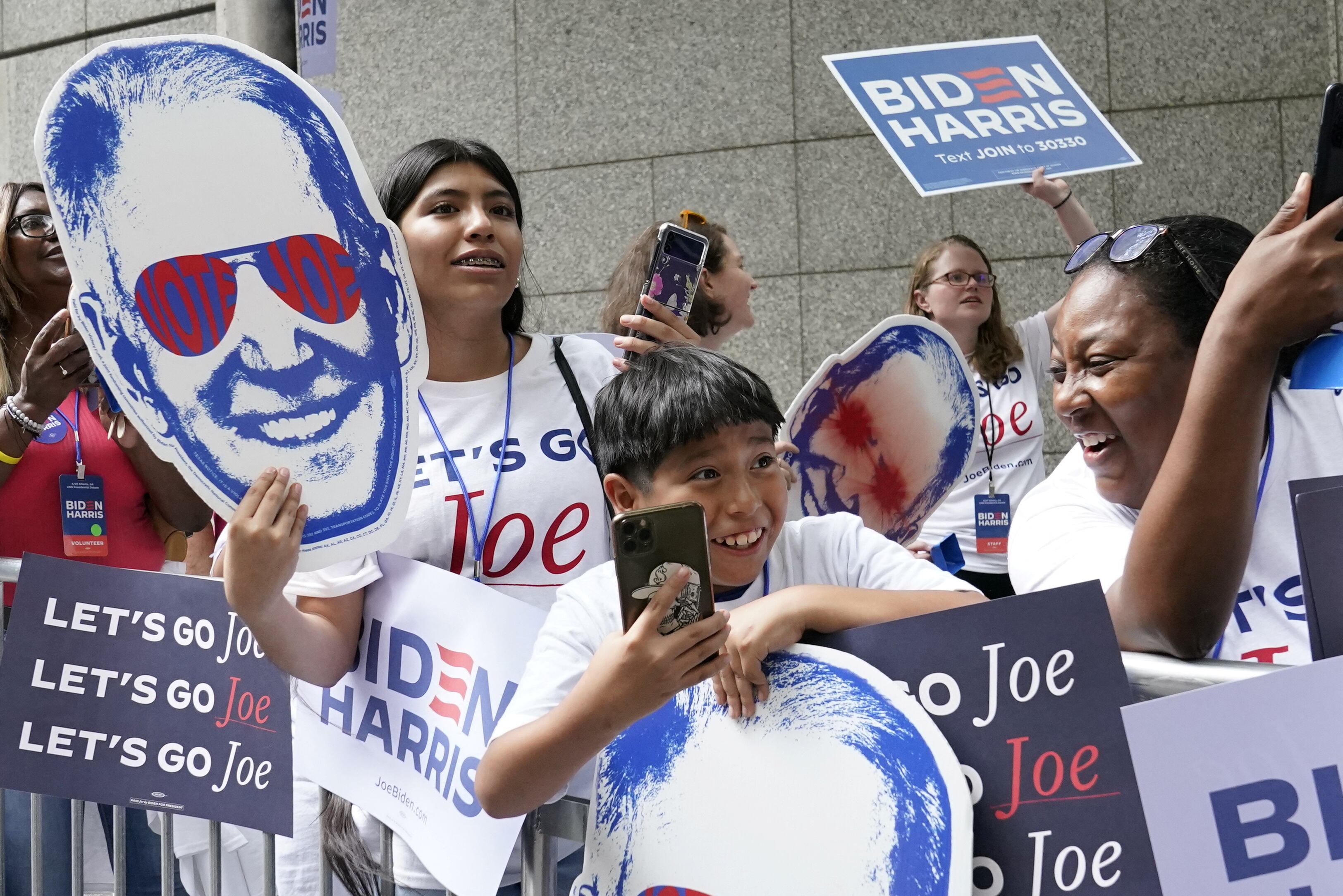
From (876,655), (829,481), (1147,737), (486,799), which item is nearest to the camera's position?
(1147,737)

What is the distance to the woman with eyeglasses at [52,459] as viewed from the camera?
2.69 m

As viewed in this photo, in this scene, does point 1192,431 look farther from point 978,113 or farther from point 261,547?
point 978,113

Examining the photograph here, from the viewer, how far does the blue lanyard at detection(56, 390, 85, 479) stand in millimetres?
3023

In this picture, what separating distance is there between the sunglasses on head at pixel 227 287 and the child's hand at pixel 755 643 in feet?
2.93

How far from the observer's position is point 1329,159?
131cm

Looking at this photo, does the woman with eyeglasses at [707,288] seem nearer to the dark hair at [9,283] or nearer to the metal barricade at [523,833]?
the metal barricade at [523,833]

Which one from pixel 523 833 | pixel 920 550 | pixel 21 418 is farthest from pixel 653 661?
pixel 21 418

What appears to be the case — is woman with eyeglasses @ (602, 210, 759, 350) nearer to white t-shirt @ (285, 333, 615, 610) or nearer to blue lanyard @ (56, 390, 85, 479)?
white t-shirt @ (285, 333, 615, 610)

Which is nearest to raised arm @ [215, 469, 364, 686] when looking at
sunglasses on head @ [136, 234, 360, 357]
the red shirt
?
sunglasses on head @ [136, 234, 360, 357]

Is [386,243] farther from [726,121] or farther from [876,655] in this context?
[726,121]

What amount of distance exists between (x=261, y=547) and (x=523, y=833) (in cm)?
54

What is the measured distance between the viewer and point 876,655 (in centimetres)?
144

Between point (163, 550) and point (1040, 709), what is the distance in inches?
97.2

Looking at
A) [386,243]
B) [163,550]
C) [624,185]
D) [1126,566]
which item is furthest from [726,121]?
[1126,566]
